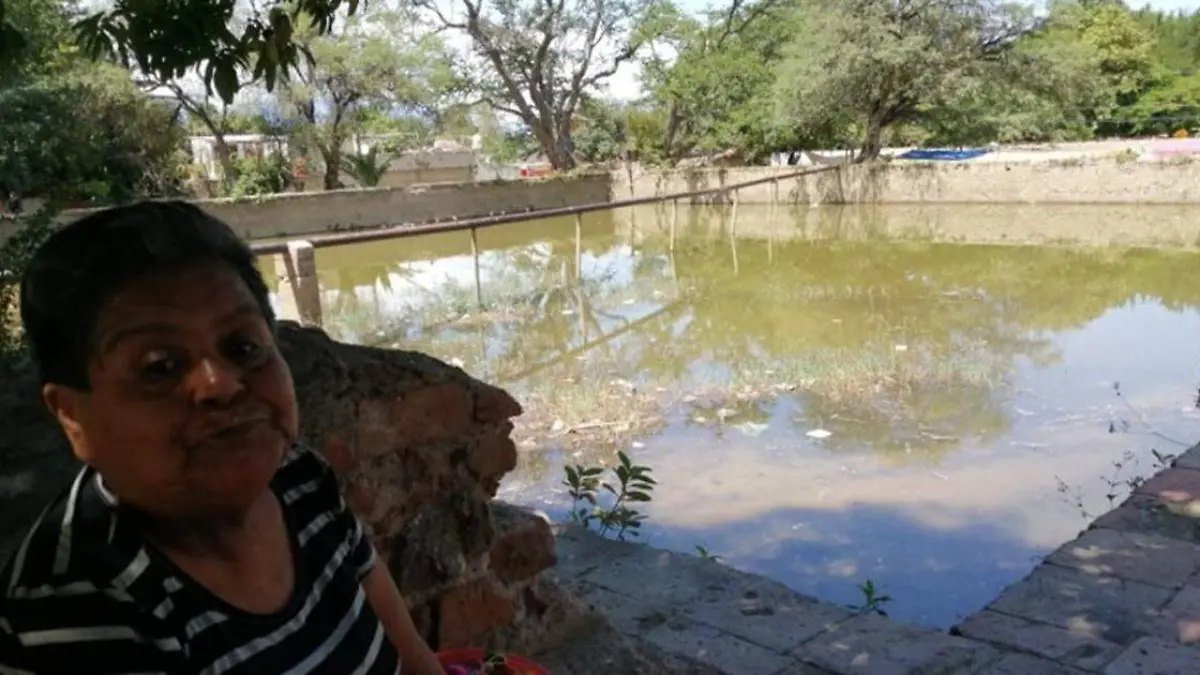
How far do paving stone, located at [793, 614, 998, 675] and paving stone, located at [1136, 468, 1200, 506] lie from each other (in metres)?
1.36

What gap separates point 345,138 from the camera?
22.8 m

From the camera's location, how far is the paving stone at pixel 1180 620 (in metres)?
2.24

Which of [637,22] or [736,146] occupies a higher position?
[637,22]

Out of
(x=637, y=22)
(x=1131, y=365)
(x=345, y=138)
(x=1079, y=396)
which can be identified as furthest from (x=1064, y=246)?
(x=345, y=138)

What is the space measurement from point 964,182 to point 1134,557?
57.1 feet

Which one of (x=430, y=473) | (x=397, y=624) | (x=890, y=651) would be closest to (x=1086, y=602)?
(x=890, y=651)

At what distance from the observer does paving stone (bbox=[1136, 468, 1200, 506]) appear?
314 centimetres

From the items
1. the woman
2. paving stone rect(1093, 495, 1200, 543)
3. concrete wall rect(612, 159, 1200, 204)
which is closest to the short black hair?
the woman

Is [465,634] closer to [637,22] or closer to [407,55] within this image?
[407,55]

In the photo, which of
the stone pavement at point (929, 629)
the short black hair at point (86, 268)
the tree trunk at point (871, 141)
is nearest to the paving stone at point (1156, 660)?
the stone pavement at point (929, 629)

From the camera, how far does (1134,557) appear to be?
2.74 meters

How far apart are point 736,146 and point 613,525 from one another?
2133 cm

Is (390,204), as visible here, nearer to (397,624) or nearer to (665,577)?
(665,577)

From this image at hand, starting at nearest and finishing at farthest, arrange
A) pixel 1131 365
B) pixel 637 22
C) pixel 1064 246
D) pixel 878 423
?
pixel 878 423 → pixel 1131 365 → pixel 1064 246 → pixel 637 22
